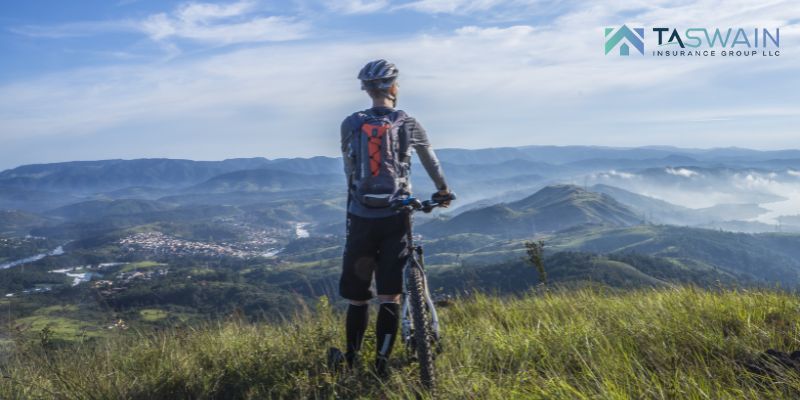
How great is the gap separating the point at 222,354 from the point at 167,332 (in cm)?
187

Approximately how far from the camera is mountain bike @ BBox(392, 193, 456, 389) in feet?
14.5

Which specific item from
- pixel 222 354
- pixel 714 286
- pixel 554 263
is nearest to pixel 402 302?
pixel 222 354

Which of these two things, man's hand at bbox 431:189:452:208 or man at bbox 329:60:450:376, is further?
man's hand at bbox 431:189:452:208

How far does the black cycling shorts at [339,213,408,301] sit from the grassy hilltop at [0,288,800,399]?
76cm

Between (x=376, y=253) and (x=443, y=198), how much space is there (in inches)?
33.6

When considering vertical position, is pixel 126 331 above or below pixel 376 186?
below

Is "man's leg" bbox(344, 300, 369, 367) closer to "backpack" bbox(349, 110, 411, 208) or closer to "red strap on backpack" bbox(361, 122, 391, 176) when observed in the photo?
"backpack" bbox(349, 110, 411, 208)

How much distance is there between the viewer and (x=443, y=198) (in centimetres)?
501

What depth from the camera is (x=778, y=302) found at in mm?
4965

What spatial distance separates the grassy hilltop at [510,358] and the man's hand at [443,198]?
1.33m

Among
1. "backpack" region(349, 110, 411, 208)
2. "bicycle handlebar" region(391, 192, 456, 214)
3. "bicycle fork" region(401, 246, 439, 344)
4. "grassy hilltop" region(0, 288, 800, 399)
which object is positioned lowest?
"grassy hilltop" region(0, 288, 800, 399)

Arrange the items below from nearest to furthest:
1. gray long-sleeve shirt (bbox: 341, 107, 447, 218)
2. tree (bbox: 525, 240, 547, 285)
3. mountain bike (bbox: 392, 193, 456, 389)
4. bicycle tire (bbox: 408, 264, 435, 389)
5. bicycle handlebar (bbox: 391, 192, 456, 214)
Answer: bicycle tire (bbox: 408, 264, 435, 389) → mountain bike (bbox: 392, 193, 456, 389) → bicycle handlebar (bbox: 391, 192, 456, 214) → gray long-sleeve shirt (bbox: 341, 107, 447, 218) → tree (bbox: 525, 240, 547, 285)

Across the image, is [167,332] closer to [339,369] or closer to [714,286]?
[339,369]

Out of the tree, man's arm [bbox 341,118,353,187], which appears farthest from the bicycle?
the tree
